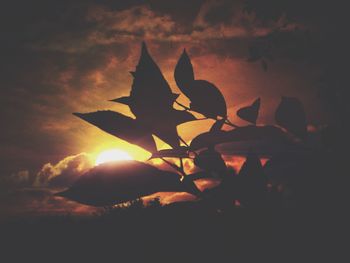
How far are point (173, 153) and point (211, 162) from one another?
3.4 inches

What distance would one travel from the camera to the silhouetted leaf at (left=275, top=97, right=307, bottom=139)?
736 mm

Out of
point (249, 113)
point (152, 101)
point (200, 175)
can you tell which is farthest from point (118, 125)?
point (249, 113)

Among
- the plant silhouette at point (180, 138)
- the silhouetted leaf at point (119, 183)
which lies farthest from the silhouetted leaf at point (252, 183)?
the silhouetted leaf at point (119, 183)

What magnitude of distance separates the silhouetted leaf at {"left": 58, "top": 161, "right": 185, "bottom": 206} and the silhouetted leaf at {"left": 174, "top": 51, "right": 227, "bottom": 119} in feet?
0.68

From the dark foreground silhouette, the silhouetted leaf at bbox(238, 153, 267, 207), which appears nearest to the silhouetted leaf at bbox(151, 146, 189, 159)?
the dark foreground silhouette

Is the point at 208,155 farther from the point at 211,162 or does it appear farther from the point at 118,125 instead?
the point at 118,125

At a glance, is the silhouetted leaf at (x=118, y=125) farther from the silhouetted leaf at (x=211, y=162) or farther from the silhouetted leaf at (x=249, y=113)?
the silhouetted leaf at (x=249, y=113)

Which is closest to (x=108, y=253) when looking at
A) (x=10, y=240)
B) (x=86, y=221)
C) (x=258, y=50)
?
(x=86, y=221)

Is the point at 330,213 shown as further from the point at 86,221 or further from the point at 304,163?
the point at 86,221

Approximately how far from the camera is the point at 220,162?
681 millimetres

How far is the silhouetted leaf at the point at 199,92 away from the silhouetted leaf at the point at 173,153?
0.11 m

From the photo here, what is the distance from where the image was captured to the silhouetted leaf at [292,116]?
0.74 m

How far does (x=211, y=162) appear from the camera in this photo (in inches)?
26.7

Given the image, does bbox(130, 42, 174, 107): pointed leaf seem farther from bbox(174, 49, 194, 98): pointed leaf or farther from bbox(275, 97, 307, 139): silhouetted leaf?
bbox(275, 97, 307, 139): silhouetted leaf
